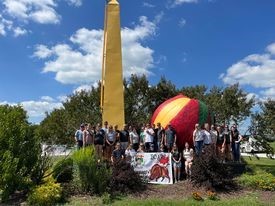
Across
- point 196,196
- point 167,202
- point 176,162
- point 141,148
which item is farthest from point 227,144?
point 167,202

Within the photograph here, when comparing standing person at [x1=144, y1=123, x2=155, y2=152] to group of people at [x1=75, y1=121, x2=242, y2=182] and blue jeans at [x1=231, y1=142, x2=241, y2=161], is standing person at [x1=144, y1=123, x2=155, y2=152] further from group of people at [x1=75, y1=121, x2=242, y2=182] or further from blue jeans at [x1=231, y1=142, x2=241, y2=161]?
blue jeans at [x1=231, y1=142, x2=241, y2=161]

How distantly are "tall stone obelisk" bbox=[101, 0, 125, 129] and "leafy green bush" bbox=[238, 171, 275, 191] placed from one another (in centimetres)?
698

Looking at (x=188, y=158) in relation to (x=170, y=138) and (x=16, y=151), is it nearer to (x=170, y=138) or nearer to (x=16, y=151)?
(x=170, y=138)

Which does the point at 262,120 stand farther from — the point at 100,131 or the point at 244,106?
the point at 100,131

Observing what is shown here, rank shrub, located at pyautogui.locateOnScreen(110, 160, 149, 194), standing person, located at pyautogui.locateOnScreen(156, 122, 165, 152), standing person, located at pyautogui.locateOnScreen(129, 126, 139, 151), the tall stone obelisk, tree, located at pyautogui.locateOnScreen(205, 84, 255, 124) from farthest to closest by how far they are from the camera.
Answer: tree, located at pyautogui.locateOnScreen(205, 84, 255, 124) → the tall stone obelisk → standing person, located at pyautogui.locateOnScreen(129, 126, 139, 151) → standing person, located at pyautogui.locateOnScreen(156, 122, 165, 152) → shrub, located at pyautogui.locateOnScreen(110, 160, 149, 194)

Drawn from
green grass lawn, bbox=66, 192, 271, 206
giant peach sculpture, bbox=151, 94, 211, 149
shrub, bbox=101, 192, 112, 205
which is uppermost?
giant peach sculpture, bbox=151, 94, 211, 149

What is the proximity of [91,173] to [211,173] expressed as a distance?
3.95 meters

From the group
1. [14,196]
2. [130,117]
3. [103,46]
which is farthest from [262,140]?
[14,196]

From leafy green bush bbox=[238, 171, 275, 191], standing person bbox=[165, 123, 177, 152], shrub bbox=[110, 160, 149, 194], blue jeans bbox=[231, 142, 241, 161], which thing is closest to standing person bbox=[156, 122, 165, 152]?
standing person bbox=[165, 123, 177, 152]

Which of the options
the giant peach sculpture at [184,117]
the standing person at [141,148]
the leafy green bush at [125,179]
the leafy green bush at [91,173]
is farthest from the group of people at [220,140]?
the leafy green bush at [91,173]

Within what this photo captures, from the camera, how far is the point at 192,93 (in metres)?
39.3

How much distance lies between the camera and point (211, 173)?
52.7ft

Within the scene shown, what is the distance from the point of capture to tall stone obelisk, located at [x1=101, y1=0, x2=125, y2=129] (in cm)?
2192

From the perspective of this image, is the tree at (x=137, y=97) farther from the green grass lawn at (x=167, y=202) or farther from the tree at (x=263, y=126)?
A: the green grass lawn at (x=167, y=202)
